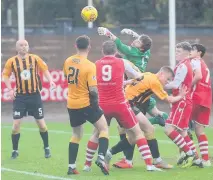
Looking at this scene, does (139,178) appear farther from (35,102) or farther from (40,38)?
(40,38)

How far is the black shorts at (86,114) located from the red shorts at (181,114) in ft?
4.33

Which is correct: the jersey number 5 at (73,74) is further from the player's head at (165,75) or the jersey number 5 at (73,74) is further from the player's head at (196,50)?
the player's head at (196,50)

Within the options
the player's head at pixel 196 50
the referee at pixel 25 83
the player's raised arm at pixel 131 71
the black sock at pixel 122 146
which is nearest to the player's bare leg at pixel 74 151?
the black sock at pixel 122 146

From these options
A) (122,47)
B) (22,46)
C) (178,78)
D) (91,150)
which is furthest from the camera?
(22,46)

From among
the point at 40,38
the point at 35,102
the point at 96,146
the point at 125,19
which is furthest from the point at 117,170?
the point at 125,19

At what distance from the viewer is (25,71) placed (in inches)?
615

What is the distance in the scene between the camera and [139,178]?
491 inches

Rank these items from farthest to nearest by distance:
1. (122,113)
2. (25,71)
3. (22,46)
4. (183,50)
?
(25,71), (22,46), (183,50), (122,113)

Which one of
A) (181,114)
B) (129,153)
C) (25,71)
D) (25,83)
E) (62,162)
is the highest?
(25,71)

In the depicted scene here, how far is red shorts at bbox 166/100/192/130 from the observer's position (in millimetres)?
13461

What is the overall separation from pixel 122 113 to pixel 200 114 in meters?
1.71

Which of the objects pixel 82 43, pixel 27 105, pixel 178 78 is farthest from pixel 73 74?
pixel 27 105

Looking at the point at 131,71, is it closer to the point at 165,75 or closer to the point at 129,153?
the point at 165,75

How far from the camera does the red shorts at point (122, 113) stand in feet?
42.4
